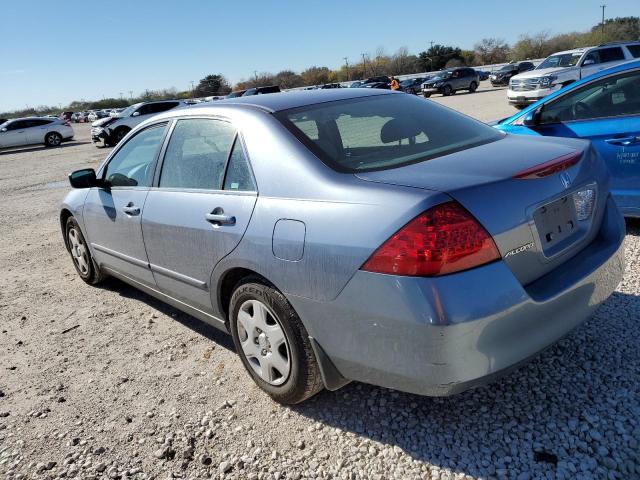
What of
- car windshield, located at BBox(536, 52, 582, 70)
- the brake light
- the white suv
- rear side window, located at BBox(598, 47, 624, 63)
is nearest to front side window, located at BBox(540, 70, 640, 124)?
the brake light

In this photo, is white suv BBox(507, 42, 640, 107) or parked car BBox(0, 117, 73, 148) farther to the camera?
parked car BBox(0, 117, 73, 148)

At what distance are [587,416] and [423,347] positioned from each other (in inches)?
41.0

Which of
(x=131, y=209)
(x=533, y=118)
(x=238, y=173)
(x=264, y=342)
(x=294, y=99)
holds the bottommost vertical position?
(x=264, y=342)

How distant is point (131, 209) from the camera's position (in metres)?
3.67

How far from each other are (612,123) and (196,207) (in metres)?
3.64

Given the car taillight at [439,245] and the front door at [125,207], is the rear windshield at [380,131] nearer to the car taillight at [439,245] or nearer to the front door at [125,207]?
the car taillight at [439,245]

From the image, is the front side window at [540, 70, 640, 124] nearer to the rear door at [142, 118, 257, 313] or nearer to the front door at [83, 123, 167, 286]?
the rear door at [142, 118, 257, 313]

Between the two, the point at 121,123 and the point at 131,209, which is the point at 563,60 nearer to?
the point at 121,123

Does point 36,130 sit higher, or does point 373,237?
point 36,130

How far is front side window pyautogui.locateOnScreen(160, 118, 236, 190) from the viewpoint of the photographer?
2988 millimetres

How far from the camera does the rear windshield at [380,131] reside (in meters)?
2.57

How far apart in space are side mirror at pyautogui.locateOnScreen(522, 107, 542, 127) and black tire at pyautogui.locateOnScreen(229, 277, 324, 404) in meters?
3.57

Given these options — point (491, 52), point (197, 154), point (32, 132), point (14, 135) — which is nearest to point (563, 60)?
point (197, 154)

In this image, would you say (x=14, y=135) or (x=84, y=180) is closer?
(x=84, y=180)
